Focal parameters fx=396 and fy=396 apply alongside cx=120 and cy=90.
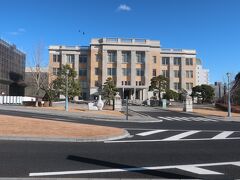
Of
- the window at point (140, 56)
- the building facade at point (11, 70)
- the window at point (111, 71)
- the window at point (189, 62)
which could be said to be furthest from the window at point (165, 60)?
the building facade at point (11, 70)

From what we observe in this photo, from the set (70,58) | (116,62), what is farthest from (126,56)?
(70,58)

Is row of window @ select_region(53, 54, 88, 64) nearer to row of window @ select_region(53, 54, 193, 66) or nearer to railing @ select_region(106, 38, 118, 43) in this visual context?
row of window @ select_region(53, 54, 193, 66)

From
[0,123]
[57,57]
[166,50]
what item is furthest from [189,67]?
[0,123]

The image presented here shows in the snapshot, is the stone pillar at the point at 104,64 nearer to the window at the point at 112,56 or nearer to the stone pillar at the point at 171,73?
the window at the point at 112,56

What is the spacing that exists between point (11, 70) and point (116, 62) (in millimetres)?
26633

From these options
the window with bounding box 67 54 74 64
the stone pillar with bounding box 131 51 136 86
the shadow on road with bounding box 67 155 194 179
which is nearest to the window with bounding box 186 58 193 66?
the stone pillar with bounding box 131 51 136 86

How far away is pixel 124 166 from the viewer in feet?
33.2

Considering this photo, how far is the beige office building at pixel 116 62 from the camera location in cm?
10319

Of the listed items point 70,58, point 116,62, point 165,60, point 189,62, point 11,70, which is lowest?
point 11,70

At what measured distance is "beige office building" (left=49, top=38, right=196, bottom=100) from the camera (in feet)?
339

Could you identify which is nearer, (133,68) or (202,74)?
(133,68)

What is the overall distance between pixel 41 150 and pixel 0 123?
7.70 metres

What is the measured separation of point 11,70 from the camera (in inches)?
3787

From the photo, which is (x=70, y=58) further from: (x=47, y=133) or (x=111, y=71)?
(x=47, y=133)
